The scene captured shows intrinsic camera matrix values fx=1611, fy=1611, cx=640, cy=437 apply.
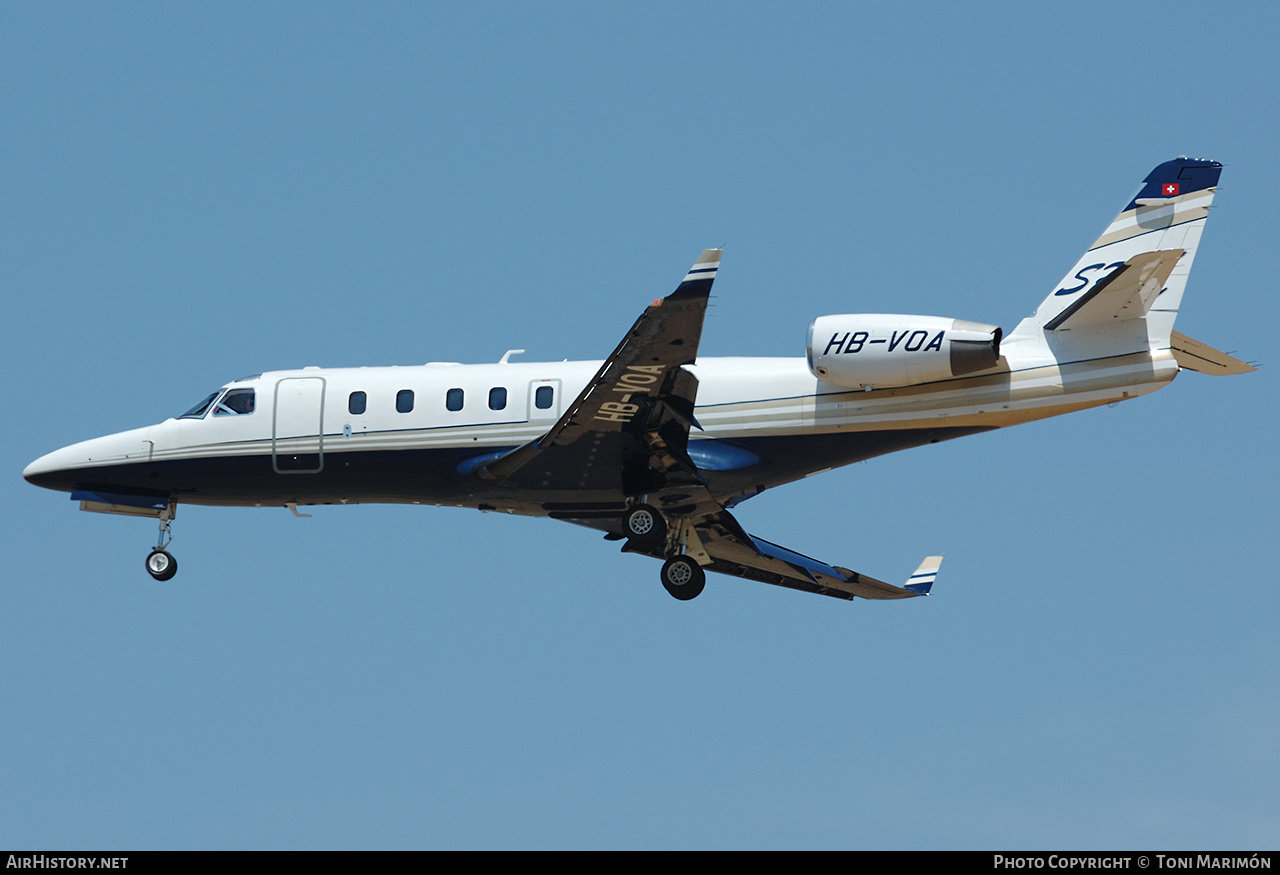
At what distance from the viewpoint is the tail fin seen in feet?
73.6

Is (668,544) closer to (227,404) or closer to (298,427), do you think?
(298,427)

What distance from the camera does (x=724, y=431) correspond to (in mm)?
24016

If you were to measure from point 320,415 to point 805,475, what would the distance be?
7673 millimetres

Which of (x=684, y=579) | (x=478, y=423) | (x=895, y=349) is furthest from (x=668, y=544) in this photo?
(x=895, y=349)

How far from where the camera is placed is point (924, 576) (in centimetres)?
2866

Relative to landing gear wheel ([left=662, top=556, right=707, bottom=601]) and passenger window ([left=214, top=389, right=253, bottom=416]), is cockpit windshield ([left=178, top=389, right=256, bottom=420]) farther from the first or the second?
landing gear wheel ([left=662, top=556, right=707, bottom=601])

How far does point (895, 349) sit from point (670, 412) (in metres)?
3.31

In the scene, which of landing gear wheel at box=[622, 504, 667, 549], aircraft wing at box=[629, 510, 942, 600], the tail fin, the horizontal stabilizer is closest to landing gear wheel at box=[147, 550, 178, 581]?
landing gear wheel at box=[622, 504, 667, 549]

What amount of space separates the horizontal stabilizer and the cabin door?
12925 mm
